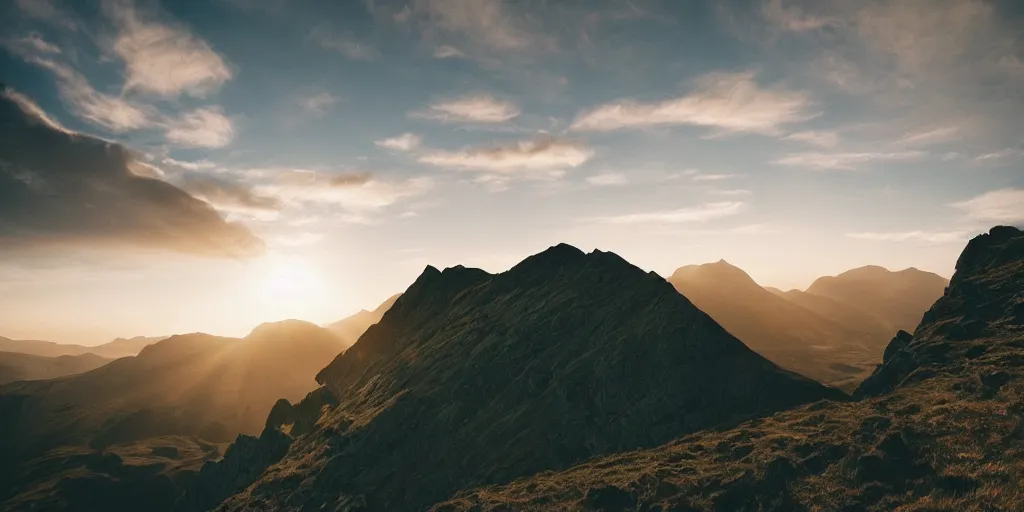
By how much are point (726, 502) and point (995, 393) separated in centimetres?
3318

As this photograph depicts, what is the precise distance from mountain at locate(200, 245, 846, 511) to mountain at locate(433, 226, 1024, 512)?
7085 millimetres

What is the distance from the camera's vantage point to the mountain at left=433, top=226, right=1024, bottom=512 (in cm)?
4872

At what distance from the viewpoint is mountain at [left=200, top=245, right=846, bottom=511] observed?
82438 millimetres

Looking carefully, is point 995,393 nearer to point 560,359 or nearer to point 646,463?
point 646,463

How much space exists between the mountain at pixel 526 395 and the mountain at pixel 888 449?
7085 mm

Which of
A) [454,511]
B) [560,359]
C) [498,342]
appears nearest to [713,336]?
[560,359]

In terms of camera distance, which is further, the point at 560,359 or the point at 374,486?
the point at 560,359

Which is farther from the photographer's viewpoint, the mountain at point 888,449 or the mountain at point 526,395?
the mountain at point 526,395

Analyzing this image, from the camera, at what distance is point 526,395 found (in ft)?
322

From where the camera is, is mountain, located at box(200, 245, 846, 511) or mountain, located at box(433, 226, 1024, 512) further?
mountain, located at box(200, 245, 846, 511)

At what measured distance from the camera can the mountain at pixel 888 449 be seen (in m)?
48.7

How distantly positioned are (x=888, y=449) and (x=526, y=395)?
2287 inches

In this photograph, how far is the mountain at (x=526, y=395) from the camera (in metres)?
82.4

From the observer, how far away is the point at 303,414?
143125mm
